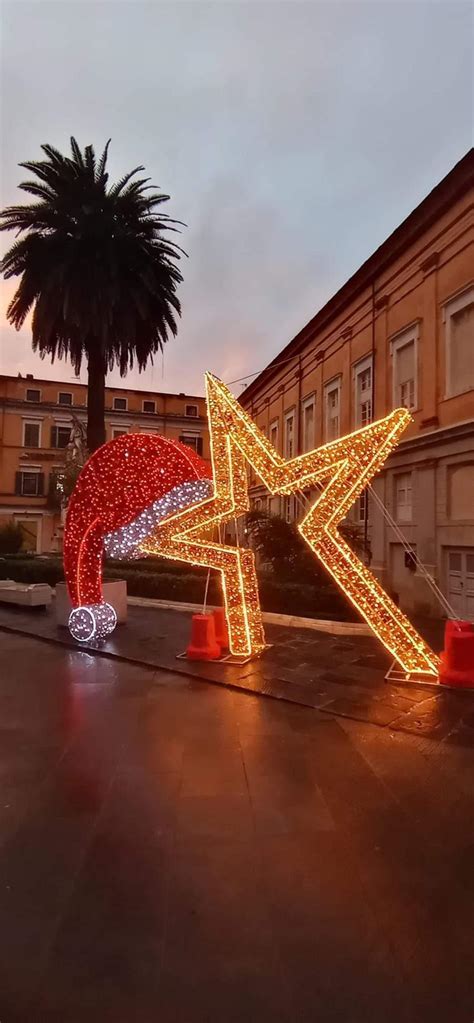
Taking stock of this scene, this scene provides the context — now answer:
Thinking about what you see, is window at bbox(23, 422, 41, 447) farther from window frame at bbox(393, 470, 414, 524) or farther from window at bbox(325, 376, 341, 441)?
window frame at bbox(393, 470, 414, 524)

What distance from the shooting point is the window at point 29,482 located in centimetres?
4481

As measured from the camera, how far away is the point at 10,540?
28172mm

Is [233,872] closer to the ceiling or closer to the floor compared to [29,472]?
closer to the floor

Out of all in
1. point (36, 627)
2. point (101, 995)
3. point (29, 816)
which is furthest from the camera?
point (36, 627)

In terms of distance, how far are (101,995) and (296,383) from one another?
28.2 m

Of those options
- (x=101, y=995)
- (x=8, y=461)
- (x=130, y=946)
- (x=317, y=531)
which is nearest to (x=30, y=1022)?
(x=101, y=995)

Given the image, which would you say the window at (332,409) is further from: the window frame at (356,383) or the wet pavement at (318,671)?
the wet pavement at (318,671)

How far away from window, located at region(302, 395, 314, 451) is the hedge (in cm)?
1052

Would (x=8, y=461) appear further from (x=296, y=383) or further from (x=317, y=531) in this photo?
(x=317, y=531)

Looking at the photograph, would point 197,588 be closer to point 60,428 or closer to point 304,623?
point 304,623

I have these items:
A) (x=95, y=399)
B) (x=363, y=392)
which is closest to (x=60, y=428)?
(x=95, y=399)

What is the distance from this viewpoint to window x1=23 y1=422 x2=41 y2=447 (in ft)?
149

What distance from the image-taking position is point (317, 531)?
8445 millimetres

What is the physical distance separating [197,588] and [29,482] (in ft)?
111
